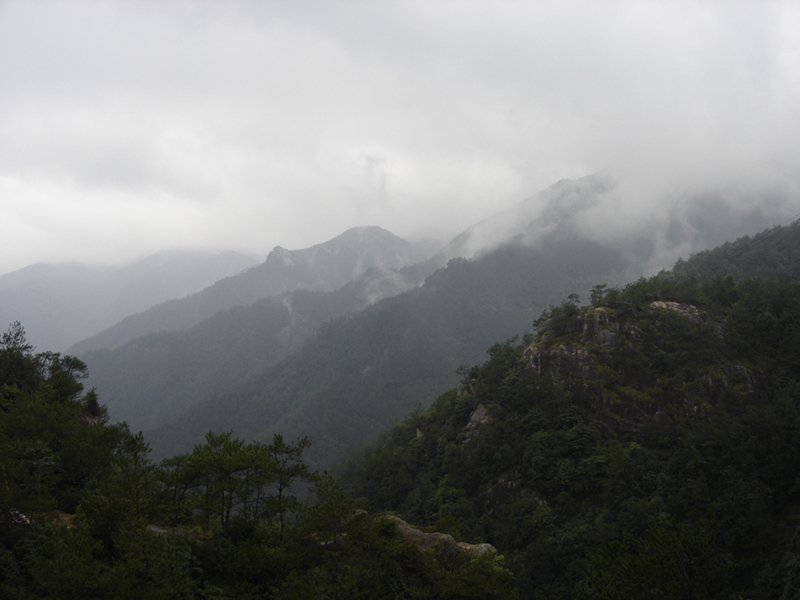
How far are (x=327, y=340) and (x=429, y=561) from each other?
581ft

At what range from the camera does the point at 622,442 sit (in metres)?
49.0

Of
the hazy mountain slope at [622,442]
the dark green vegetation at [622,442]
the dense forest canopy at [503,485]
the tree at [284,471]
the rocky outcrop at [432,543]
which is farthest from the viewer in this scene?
the hazy mountain slope at [622,442]

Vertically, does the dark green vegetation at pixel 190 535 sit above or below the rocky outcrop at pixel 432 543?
above

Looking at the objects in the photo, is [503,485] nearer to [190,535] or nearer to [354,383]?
[190,535]

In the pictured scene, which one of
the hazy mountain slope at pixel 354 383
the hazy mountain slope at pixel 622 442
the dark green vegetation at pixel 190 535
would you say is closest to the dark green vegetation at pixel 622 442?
the hazy mountain slope at pixel 622 442

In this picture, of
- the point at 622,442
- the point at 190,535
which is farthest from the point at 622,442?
the point at 190,535

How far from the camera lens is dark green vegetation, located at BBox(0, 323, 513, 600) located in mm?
17531

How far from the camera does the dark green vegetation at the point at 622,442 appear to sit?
1436 inches

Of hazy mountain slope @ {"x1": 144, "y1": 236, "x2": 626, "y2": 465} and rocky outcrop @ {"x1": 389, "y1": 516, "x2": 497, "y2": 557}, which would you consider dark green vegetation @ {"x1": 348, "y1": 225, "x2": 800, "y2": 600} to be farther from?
hazy mountain slope @ {"x1": 144, "y1": 236, "x2": 626, "y2": 465}

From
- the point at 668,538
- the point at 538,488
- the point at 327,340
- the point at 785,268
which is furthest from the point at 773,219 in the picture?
the point at 668,538

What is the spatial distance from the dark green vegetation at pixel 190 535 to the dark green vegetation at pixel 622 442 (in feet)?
34.2

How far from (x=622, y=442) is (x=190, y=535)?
42.5 m

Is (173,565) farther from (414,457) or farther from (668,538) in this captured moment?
(414,457)

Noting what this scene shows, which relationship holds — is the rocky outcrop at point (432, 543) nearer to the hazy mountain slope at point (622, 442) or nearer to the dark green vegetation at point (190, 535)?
the dark green vegetation at point (190, 535)
